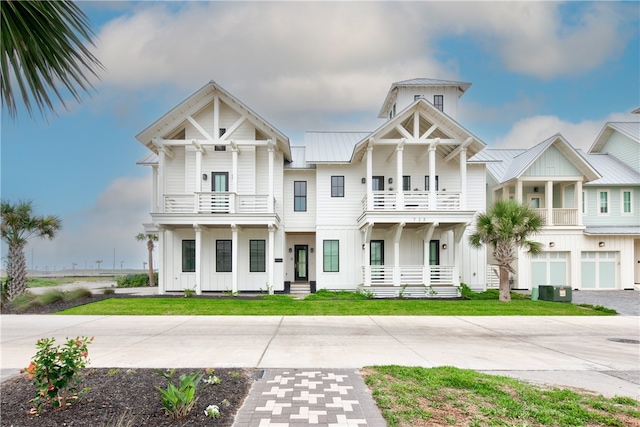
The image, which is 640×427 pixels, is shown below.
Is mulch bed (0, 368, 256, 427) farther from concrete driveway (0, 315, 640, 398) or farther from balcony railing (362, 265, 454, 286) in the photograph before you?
balcony railing (362, 265, 454, 286)

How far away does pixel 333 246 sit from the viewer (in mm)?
23016

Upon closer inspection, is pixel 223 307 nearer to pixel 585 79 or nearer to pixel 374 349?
pixel 374 349

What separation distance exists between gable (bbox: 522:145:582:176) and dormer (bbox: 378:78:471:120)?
19.8 feet

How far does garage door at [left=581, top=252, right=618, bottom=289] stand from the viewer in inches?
993

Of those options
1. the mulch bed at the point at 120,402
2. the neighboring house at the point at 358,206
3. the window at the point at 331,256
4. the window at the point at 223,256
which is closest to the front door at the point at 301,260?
the neighboring house at the point at 358,206

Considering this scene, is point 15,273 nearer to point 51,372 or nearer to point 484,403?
point 51,372

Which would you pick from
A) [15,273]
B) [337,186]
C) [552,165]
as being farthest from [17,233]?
[552,165]

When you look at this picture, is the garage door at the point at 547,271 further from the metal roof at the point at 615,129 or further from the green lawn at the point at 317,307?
the metal roof at the point at 615,129

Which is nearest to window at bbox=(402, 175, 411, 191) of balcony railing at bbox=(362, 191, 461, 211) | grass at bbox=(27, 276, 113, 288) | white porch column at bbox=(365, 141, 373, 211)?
balcony railing at bbox=(362, 191, 461, 211)

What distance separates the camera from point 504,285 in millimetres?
19703

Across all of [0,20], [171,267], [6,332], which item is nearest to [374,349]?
[0,20]

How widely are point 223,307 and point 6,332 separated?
7.24 metres

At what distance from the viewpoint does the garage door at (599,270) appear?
82.8ft

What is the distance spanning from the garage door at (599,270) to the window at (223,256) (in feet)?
71.4
